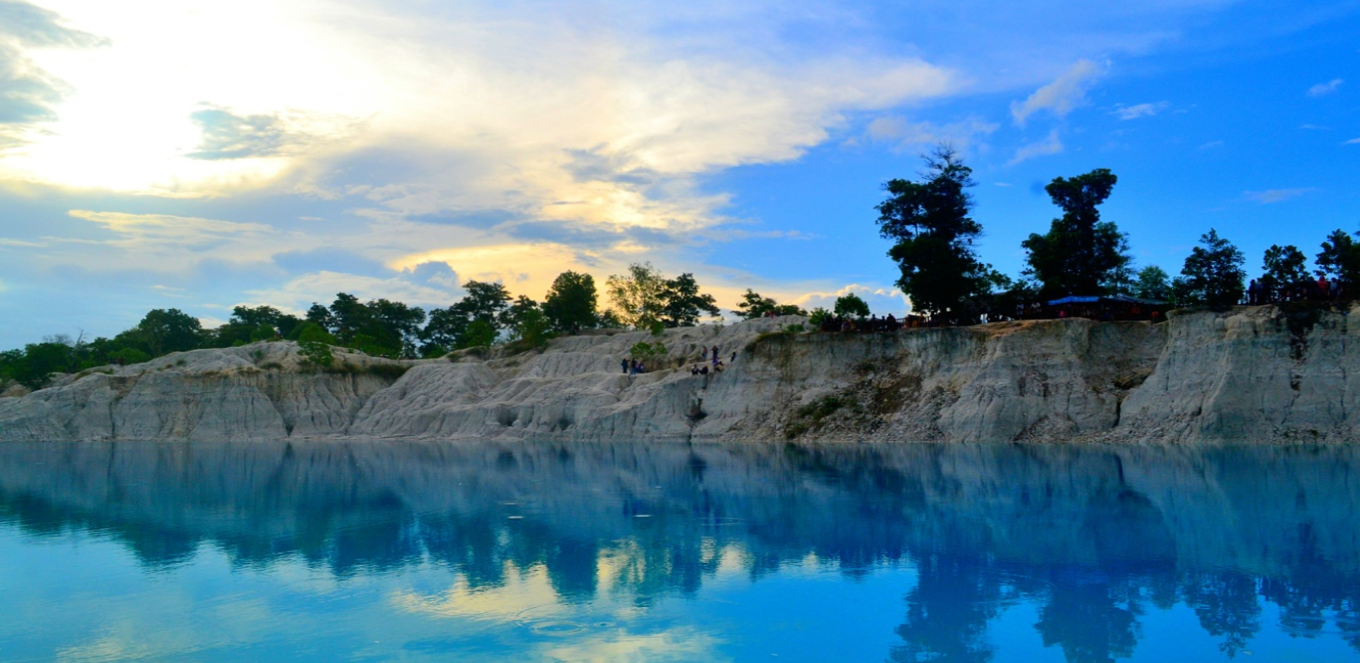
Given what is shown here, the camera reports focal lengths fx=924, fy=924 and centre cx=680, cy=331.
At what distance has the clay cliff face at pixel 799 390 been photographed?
38719mm

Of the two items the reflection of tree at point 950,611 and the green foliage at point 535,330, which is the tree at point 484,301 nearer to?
Result: the green foliage at point 535,330

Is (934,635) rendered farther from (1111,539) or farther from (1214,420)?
(1214,420)

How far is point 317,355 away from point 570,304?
22.9 meters

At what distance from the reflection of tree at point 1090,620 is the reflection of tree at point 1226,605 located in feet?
2.79

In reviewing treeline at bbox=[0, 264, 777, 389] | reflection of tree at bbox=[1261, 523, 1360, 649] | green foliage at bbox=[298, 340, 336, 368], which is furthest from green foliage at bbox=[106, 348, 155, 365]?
reflection of tree at bbox=[1261, 523, 1360, 649]

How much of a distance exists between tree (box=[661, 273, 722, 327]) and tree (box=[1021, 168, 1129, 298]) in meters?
38.6

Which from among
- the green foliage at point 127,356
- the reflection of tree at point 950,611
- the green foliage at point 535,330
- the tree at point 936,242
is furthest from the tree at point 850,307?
the green foliage at point 127,356

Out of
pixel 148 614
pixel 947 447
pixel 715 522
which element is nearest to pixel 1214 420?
pixel 947 447

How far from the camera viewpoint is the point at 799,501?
24.0m

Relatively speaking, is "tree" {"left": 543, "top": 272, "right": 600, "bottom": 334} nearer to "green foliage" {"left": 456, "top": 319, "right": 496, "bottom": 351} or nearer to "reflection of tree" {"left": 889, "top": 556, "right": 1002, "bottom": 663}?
"green foliage" {"left": 456, "top": 319, "right": 496, "bottom": 351}

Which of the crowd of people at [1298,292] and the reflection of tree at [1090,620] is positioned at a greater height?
the crowd of people at [1298,292]

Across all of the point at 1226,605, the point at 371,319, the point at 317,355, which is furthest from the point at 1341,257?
the point at 371,319

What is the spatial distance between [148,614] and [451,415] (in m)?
52.1

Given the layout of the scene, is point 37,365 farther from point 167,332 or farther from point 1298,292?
point 1298,292
